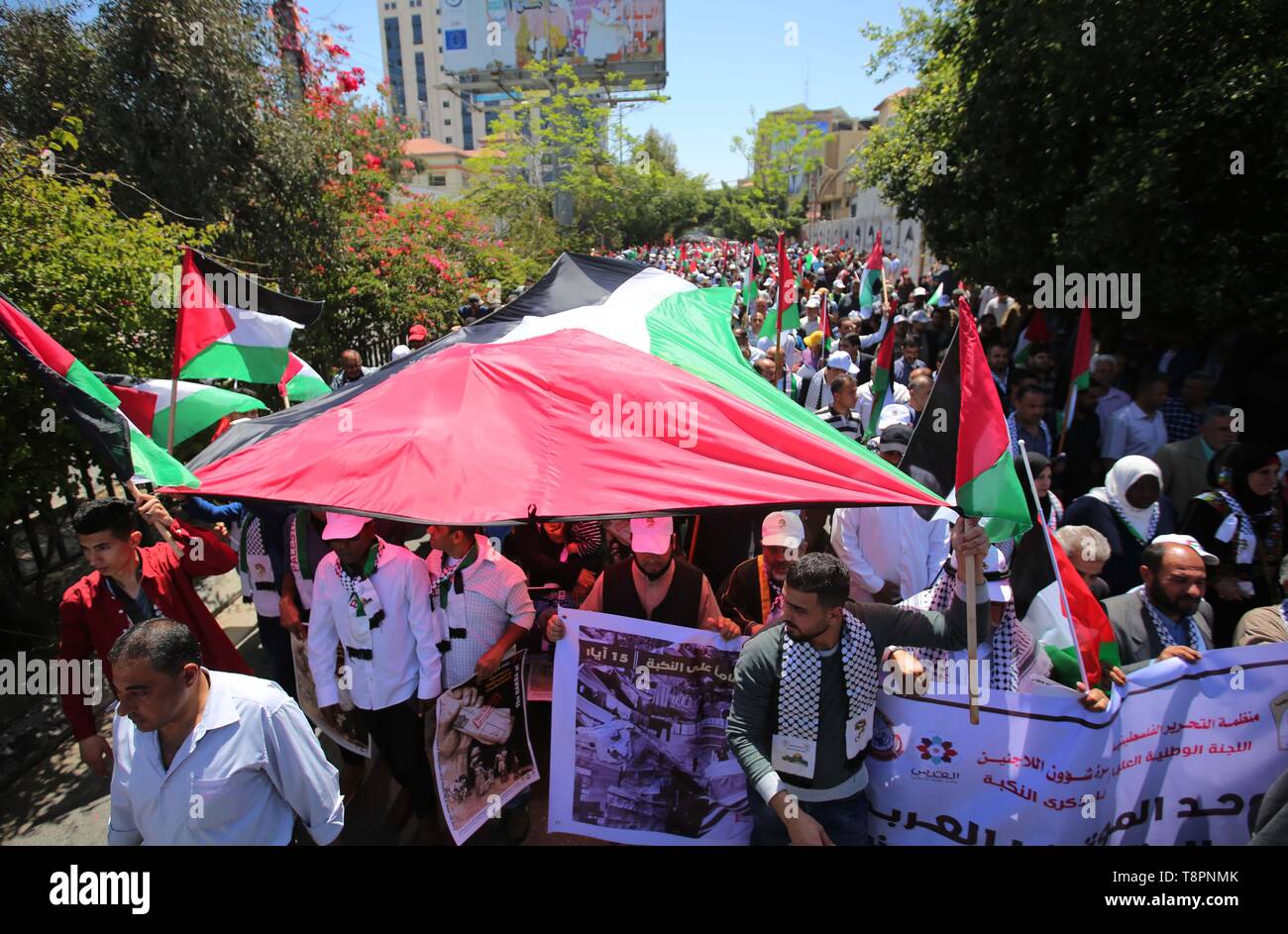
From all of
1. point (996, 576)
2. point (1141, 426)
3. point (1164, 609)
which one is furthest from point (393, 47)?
point (1164, 609)

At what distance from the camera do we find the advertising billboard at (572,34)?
58.7 metres

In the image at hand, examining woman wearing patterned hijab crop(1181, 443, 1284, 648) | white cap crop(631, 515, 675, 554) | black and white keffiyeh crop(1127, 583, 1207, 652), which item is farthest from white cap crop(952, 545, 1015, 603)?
woman wearing patterned hijab crop(1181, 443, 1284, 648)

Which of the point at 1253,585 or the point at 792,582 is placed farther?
the point at 1253,585

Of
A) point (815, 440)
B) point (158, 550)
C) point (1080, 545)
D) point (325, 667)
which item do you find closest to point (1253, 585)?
point (1080, 545)

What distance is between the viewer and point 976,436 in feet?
9.87

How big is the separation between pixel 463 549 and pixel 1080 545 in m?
3.11

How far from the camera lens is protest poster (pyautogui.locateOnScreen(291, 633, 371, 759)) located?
4.14 m

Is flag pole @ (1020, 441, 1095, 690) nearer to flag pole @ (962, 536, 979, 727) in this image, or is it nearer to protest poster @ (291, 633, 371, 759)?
flag pole @ (962, 536, 979, 727)

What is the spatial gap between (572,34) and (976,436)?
66.6 m

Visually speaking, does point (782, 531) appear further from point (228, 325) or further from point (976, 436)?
point (228, 325)

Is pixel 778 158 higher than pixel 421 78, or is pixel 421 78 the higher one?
pixel 421 78
